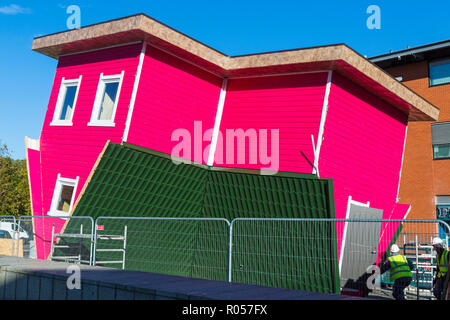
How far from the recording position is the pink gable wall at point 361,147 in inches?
551

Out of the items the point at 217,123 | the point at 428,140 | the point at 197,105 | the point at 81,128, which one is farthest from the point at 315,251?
the point at 428,140

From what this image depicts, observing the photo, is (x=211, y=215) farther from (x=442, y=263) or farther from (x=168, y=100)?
(x=442, y=263)

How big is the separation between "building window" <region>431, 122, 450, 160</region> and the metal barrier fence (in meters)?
16.2

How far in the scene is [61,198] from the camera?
1499 cm

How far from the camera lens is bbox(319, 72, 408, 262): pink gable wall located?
1398 cm

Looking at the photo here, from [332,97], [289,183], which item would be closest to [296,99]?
Result: [332,97]

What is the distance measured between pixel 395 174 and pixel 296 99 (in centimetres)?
609

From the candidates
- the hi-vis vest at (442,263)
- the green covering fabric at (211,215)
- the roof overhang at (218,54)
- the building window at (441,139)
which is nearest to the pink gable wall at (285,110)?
the roof overhang at (218,54)

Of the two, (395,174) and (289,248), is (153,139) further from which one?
(395,174)

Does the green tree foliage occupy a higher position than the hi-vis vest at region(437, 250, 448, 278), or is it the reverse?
the green tree foliage

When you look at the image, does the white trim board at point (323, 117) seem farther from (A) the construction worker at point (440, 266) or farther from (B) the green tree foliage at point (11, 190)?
(B) the green tree foliage at point (11, 190)

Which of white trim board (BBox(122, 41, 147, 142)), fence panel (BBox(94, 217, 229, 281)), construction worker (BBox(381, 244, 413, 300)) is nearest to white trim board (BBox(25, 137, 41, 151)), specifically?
fence panel (BBox(94, 217, 229, 281))

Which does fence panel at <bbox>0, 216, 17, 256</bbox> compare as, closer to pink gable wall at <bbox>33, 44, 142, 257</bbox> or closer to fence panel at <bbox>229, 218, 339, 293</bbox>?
pink gable wall at <bbox>33, 44, 142, 257</bbox>

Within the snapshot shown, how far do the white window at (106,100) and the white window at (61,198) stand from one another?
2.21m
